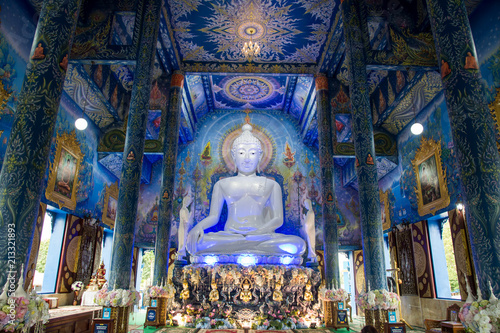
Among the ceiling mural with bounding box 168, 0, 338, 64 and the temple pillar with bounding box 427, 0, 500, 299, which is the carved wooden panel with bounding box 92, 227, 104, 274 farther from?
the temple pillar with bounding box 427, 0, 500, 299

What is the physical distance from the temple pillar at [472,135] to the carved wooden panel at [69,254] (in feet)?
29.3

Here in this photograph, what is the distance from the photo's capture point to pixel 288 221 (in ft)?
40.0

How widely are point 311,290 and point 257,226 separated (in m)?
2.30

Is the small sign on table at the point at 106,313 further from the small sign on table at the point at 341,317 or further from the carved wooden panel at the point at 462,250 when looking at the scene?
the carved wooden panel at the point at 462,250

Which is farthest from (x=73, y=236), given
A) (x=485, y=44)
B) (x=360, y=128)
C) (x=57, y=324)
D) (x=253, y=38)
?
(x=485, y=44)

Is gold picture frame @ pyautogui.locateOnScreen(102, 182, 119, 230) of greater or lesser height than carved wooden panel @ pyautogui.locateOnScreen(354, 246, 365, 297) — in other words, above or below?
above

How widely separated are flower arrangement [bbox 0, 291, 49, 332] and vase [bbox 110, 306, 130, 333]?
189 cm

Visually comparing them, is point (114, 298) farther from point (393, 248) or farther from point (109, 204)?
point (393, 248)

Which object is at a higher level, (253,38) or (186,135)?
(253,38)

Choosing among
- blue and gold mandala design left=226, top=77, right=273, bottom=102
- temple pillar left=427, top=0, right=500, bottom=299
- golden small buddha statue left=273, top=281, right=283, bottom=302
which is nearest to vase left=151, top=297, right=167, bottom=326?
golden small buddha statue left=273, top=281, right=283, bottom=302

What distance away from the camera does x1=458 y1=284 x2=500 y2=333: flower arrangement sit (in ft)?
10.3

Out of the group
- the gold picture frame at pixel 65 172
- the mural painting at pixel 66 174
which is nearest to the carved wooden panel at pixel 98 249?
the gold picture frame at pixel 65 172

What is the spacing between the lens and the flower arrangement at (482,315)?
3.13 meters

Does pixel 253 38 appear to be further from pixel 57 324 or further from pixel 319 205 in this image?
pixel 57 324
